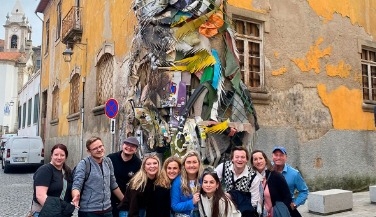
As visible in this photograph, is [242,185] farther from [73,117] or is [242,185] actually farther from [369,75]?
[73,117]

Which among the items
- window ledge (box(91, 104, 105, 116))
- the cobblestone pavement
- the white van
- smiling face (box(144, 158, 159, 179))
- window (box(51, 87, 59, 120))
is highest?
window (box(51, 87, 59, 120))

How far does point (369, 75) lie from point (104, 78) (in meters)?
8.24

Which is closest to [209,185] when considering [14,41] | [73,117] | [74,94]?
[73,117]

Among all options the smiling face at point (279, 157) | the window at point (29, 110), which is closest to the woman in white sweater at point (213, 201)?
the smiling face at point (279, 157)

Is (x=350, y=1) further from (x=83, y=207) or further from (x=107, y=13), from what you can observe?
(x=83, y=207)

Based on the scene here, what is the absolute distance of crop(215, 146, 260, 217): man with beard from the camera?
13.7 feet

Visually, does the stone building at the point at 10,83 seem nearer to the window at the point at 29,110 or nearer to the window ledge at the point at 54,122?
the window at the point at 29,110

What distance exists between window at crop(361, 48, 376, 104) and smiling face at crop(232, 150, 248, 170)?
9.17m

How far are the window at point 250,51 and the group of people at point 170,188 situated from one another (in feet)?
18.3

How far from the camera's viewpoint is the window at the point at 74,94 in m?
14.8

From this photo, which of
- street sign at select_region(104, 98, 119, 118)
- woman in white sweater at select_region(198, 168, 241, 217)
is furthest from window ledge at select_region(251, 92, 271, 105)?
woman in white sweater at select_region(198, 168, 241, 217)

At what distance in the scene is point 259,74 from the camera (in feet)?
32.9

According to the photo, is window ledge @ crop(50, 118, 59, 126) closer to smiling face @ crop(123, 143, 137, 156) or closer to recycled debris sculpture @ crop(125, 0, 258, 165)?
recycled debris sculpture @ crop(125, 0, 258, 165)

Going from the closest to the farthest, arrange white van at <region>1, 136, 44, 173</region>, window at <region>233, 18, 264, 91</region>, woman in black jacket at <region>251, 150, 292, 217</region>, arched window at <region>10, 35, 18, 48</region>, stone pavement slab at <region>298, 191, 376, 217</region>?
Answer: woman in black jacket at <region>251, 150, 292, 217</region>
stone pavement slab at <region>298, 191, 376, 217</region>
window at <region>233, 18, 264, 91</region>
white van at <region>1, 136, 44, 173</region>
arched window at <region>10, 35, 18, 48</region>
